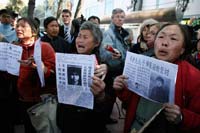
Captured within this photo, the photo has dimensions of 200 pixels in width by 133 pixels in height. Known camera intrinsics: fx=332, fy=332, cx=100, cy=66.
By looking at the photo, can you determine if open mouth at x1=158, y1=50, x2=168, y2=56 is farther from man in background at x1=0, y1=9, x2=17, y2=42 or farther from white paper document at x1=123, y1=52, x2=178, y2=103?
man in background at x1=0, y1=9, x2=17, y2=42

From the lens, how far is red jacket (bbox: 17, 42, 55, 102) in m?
3.09

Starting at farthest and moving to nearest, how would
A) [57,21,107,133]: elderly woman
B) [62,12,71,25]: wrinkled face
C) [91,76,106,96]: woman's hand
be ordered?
[62,12,71,25]: wrinkled face < [57,21,107,133]: elderly woman < [91,76,106,96]: woman's hand

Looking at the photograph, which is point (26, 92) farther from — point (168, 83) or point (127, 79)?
point (168, 83)

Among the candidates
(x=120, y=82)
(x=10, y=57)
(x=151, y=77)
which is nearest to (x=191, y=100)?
(x=151, y=77)

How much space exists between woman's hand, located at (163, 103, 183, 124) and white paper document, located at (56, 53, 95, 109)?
0.59m

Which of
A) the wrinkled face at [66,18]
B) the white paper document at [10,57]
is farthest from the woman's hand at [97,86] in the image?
the wrinkled face at [66,18]

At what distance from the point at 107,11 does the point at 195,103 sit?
23352 millimetres

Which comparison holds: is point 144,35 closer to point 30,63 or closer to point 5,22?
point 30,63

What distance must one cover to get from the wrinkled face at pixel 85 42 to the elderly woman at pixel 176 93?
502mm

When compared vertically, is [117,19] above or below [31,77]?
above

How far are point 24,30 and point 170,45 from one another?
5.47 ft

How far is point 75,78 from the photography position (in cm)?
237

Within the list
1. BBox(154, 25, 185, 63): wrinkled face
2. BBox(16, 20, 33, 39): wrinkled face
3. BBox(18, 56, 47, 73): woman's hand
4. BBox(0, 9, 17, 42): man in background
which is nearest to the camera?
BBox(154, 25, 185, 63): wrinkled face

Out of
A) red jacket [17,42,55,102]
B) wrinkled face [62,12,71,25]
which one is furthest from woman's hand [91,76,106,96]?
wrinkled face [62,12,71,25]
